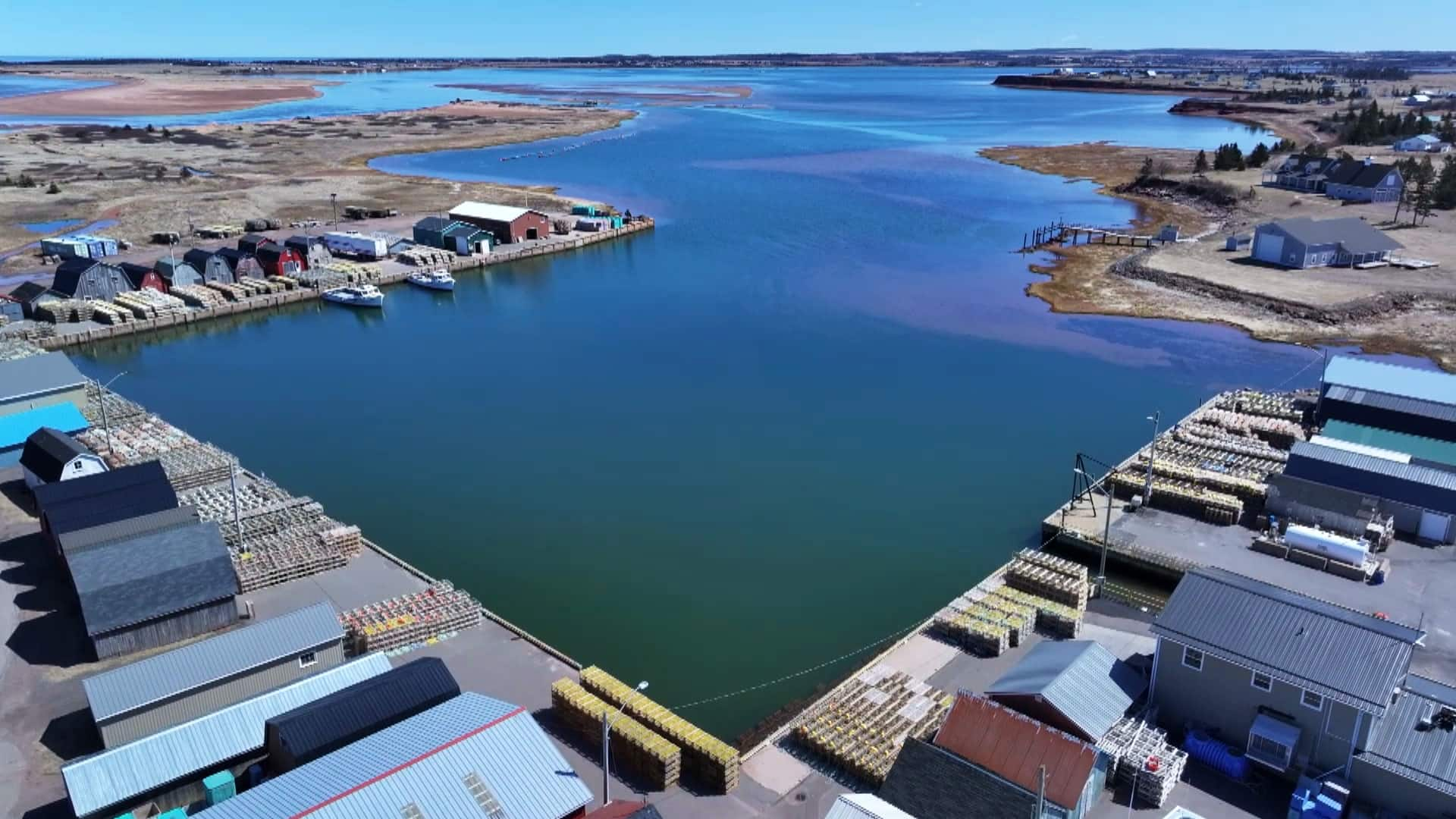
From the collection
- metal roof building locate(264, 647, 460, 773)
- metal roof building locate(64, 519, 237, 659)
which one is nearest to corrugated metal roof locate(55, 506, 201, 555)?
metal roof building locate(64, 519, 237, 659)

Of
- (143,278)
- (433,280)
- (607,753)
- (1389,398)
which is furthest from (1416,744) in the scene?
(143,278)

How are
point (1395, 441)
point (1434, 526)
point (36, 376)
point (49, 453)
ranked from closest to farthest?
point (1434, 526) < point (49, 453) < point (1395, 441) < point (36, 376)

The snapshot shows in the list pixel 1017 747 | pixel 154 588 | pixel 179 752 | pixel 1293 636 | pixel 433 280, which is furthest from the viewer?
pixel 433 280

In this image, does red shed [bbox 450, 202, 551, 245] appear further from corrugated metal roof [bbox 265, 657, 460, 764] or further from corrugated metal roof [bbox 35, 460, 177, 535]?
corrugated metal roof [bbox 265, 657, 460, 764]

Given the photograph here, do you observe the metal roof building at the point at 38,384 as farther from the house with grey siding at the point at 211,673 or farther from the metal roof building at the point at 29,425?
the house with grey siding at the point at 211,673

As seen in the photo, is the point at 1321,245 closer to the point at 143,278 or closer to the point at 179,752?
the point at 179,752

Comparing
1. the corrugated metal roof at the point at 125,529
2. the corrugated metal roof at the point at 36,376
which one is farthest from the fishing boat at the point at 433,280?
the corrugated metal roof at the point at 125,529
